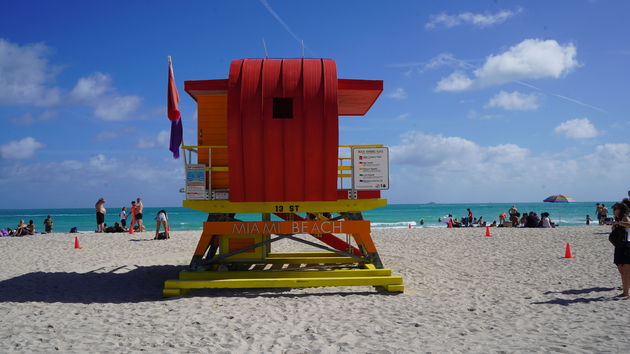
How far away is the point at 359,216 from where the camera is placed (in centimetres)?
1029

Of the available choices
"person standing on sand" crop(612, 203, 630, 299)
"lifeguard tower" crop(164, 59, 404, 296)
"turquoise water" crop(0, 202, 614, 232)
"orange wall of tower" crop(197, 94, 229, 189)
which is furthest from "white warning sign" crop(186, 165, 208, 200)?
"turquoise water" crop(0, 202, 614, 232)

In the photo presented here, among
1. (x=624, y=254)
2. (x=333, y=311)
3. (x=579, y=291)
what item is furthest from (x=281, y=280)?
(x=624, y=254)

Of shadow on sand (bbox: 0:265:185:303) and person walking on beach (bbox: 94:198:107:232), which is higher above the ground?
person walking on beach (bbox: 94:198:107:232)

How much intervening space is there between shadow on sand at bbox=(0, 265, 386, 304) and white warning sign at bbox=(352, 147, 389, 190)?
2455mm

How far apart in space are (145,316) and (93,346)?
1.63 m

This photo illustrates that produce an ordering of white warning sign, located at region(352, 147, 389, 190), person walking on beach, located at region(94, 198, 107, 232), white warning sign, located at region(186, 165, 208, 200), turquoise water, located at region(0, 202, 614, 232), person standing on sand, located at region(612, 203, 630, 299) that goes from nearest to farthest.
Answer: person standing on sand, located at region(612, 203, 630, 299), white warning sign, located at region(186, 165, 208, 200), white warning sign, located at region(352, 147, 389, 190), person walking on beach, located at region(94, 198, 107, 232), turquoise water, located at region(0, 202, 614, 232)

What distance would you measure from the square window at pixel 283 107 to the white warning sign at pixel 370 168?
1744mm

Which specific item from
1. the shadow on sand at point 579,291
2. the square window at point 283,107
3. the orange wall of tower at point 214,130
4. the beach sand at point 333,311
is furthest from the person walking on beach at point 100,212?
the shadow on sand at point 579,291

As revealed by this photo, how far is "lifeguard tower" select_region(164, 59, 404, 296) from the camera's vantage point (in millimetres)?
9500

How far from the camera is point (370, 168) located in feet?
33.0

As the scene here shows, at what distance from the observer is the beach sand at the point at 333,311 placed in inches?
243

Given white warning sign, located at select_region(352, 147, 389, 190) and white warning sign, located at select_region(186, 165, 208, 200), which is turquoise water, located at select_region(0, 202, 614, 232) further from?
white warning sign, located at select_region(186, 165, 208, 200)

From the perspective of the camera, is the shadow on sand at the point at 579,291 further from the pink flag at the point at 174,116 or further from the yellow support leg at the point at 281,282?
A: the pink flag at the point at 174,116

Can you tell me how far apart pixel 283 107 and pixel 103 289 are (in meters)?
6.23
